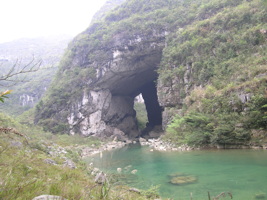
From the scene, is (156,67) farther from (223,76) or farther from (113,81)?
(223,76)

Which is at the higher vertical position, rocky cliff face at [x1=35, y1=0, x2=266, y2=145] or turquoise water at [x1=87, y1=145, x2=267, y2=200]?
rocky cliff face at [x1=35, y1=0, x2=266, y2=145]

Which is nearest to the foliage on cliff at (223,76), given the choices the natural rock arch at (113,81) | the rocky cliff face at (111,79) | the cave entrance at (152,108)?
the natural rock arch at (113,81)

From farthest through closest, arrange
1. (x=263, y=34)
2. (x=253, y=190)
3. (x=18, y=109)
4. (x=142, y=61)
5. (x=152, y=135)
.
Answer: (x=18, y=109) < (x=152, y=135) < (x=142, y=61) < (x=263, y=34) < (x=253, y=190)

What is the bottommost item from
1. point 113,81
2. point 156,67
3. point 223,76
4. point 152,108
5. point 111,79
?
point 152,108

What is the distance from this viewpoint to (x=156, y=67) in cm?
3244

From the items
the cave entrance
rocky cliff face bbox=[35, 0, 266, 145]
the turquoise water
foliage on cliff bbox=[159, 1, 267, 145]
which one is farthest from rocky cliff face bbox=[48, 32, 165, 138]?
the turquoise water

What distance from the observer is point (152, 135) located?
35.6m

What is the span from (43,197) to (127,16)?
37.6 m

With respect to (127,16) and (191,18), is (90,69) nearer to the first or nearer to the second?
(127,16)

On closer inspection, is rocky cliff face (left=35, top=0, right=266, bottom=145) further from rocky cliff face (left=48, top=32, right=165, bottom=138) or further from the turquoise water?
the turquoise water

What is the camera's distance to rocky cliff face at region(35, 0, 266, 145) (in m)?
16.3

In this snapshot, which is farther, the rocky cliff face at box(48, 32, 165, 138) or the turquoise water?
the rocky cliff face at box(48, 32, 165, 138)

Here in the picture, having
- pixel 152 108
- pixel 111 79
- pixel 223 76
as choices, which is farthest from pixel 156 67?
pixel 223 76

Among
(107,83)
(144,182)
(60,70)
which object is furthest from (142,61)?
(144,182)
